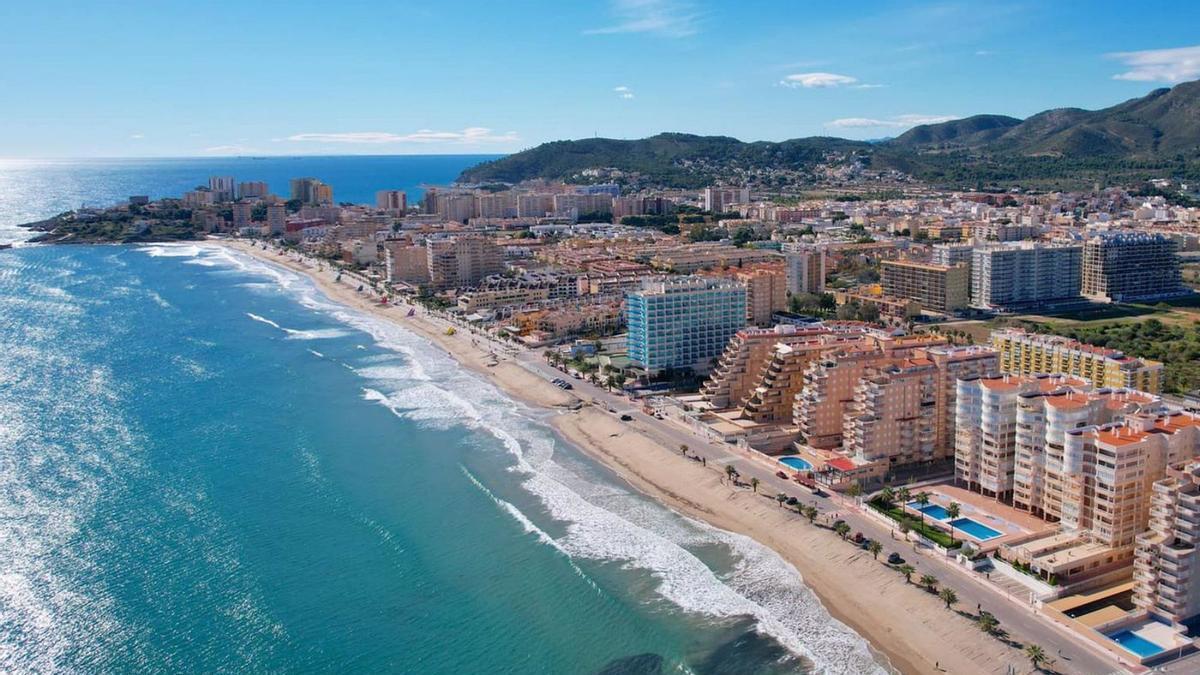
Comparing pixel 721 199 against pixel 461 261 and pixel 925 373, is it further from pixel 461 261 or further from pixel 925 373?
pixel 925 373

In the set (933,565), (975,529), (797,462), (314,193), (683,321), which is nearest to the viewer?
(933,565)

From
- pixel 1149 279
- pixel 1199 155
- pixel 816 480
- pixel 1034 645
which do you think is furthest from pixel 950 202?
pixel 1034 645

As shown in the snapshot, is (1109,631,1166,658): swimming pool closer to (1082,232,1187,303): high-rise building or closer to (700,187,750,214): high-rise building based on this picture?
(1082,232,1187,303): high-rise building

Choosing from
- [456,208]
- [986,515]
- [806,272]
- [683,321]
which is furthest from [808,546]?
[456,208]

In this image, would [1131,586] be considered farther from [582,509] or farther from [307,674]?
[307,674]

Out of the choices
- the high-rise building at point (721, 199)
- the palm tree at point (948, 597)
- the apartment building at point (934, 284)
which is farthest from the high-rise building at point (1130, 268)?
the high-rise building at point (721, 199)
